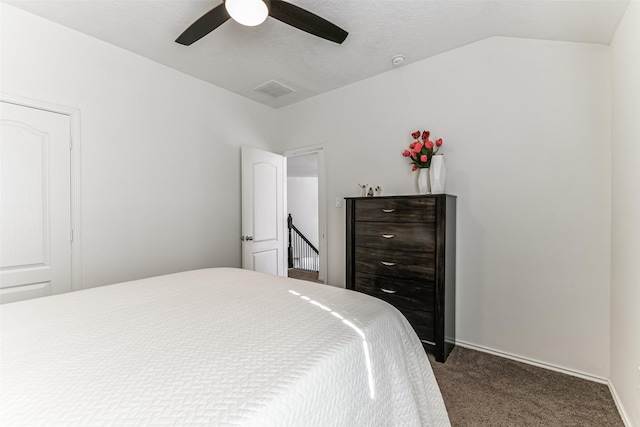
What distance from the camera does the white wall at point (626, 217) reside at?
4.78 ft

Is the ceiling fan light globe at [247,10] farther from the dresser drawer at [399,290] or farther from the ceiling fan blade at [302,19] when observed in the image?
the dresser drawer at [399,290]

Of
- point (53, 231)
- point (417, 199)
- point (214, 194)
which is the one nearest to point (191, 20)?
point (214, 194)

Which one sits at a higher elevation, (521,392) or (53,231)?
(53,231)

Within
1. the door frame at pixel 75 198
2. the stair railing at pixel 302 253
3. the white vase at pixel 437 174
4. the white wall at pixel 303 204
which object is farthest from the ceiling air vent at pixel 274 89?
the white wall at pixel 303 204

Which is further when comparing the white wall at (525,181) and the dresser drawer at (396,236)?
the dresser drawer at (396,236)

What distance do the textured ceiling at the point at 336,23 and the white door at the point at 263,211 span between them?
39.0 inches

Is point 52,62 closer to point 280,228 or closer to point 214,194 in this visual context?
point 214,194

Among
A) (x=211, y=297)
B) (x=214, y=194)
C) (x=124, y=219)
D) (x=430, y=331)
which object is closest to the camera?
(x=211, y=297)

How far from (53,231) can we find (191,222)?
107 centimetres

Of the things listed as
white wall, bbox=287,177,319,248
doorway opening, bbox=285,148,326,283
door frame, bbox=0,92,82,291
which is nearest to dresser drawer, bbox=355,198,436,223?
door frame, bbox=0,92,82,291

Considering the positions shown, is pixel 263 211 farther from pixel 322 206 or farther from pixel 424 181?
pixel 424 181

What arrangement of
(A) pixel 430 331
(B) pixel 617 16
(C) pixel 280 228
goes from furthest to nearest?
1. (C) pixel 280 228
2. (A) pixel 430 331
3. (B) pixel 617 16

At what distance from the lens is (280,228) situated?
3795mm

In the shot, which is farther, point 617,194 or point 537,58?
point 537,58
